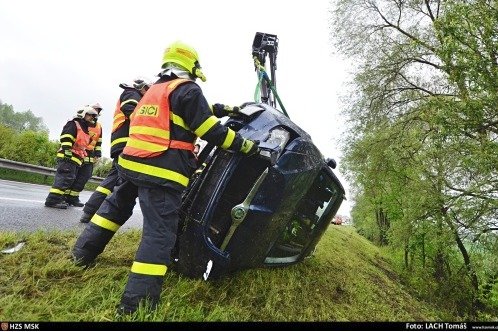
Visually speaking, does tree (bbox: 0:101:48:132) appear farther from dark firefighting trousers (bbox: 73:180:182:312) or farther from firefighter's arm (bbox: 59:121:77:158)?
dark firefighting trousers (bbox: 73:180:182:312)

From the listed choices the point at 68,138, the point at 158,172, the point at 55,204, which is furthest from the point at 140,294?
the point at 68,138

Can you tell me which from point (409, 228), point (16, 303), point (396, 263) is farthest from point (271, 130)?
point (396, 263)

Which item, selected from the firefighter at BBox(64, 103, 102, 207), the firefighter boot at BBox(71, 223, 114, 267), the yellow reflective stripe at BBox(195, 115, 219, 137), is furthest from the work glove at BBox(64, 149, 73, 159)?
the yellow reflective stripe at BBox(195, 115, 219, 137)

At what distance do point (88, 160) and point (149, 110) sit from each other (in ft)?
15.1

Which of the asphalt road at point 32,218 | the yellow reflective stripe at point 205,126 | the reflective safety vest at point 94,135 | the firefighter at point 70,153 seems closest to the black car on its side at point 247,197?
the yellow reflective stripe at point 205,126

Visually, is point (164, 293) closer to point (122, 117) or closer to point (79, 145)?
point (122, 117)

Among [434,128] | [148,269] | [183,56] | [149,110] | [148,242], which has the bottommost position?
[148,269]

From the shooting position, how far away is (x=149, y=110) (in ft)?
7.36

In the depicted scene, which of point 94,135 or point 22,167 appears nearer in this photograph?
point 94,135

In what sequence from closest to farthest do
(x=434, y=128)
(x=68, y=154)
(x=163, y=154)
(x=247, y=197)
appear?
(x=163, y=154) → (x=247, y=197) → (x=68, y=154) → (x=434, y=128)

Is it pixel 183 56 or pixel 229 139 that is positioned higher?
pixel 183 56

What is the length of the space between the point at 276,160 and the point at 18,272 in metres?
1.85

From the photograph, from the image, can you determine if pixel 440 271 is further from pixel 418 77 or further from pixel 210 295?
pixel 210 295

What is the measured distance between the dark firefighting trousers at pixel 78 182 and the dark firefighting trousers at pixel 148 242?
415 cm
